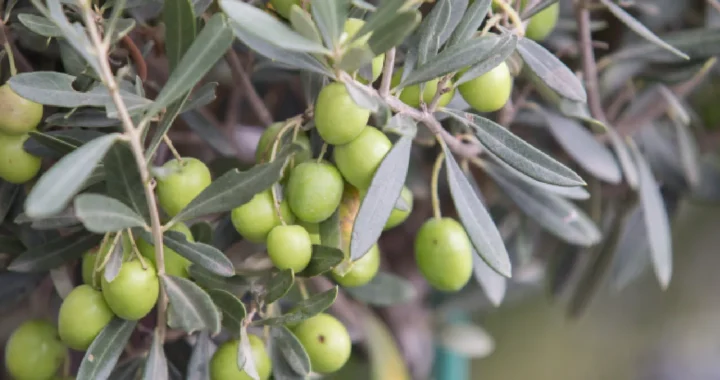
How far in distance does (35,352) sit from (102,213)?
21 centimetres

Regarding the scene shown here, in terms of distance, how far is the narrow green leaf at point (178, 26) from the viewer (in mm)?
385

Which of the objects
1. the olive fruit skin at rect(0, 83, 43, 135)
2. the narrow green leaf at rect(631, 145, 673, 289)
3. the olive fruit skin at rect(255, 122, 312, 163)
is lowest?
the narrow green leaf at rect(631, 145, 673, 289)

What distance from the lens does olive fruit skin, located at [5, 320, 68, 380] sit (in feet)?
1.57

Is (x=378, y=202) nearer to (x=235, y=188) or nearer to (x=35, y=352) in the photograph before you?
(x=235, y=188)

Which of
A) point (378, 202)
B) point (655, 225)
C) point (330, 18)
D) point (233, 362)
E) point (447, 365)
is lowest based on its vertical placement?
point (447, 365)

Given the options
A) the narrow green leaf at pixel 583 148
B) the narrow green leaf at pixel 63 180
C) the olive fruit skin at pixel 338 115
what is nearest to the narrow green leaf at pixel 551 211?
the narrow green leaf at pixel 583 148

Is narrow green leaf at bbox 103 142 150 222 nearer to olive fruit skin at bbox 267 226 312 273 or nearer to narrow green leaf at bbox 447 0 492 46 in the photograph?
olive fruit skin at bbox 267 226 312 273

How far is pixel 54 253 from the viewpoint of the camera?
465mm

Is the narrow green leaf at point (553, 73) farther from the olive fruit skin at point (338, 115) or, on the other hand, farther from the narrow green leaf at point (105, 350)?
the narrow green leaf at point (105, 350)

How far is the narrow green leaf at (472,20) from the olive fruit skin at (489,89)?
3 cm

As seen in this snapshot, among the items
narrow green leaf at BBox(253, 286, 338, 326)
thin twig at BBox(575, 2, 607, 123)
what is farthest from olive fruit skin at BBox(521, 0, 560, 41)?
narrow green leaf at BBox(253, 286, 338, 326)

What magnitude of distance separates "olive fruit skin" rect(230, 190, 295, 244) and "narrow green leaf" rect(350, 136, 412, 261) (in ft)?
0.20

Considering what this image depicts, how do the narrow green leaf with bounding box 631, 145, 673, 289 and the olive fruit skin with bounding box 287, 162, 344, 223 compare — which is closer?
the olive fruit skin with bounding box 287, 162, 344, 223

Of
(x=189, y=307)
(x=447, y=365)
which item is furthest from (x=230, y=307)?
(x=447, y=365)
